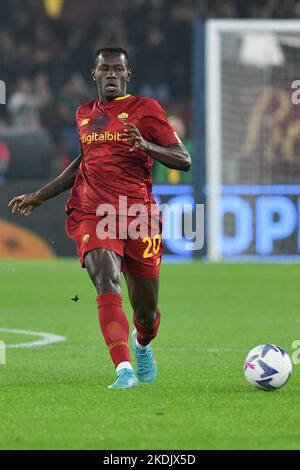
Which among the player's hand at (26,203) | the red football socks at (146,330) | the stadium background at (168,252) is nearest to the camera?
the stadium background at (168,252)

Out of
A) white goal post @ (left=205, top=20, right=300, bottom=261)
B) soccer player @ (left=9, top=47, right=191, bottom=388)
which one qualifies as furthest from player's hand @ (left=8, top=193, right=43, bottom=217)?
white goal post @ (left=205, top=20, right=300, bottom=261)

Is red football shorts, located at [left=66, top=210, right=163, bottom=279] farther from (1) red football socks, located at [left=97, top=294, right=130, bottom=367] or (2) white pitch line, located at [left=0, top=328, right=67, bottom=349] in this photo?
(2) white pitch line, located at [left=0, top=328, right=67, bottom=349]

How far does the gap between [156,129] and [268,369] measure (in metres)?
1.50

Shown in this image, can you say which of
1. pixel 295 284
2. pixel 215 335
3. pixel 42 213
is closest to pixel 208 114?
pixel 42 213

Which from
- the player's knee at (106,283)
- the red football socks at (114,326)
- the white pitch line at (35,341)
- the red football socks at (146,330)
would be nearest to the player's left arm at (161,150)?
the player's knee at (106,283)

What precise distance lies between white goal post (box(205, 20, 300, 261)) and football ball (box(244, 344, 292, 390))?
11.0 m

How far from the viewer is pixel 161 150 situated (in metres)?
7.05

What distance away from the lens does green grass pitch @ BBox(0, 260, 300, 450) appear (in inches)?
218

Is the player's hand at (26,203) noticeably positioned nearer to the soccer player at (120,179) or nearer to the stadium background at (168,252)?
the soccer player at (120,179)

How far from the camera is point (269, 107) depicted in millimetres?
18266

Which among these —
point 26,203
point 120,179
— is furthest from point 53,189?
point 120,179

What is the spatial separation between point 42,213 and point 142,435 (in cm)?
1292

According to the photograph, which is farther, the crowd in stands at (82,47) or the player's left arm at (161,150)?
the crowd in stands at (82,47)

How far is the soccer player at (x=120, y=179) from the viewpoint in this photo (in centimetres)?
712
